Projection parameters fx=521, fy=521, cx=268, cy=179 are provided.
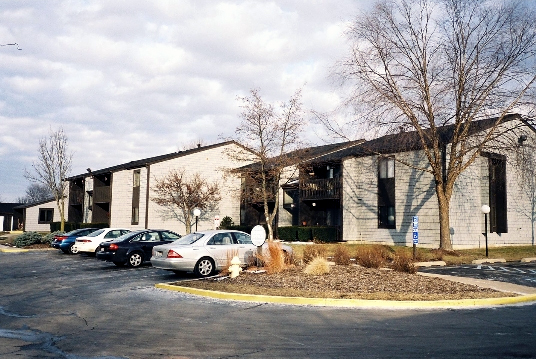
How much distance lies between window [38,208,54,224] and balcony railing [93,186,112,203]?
16.1 metres

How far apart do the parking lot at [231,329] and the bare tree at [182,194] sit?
Answer: 1023 inches

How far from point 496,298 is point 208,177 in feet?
108

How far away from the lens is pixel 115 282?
15656 millimetres

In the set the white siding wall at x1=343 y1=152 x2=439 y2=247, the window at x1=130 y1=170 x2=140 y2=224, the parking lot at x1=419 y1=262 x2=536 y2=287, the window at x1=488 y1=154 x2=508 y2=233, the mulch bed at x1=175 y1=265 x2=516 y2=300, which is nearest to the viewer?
the mulch bed at x1=175 y1=265 x2=516 y2=300

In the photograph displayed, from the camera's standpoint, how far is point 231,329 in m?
8.70

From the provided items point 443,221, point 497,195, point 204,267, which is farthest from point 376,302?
point 497,195

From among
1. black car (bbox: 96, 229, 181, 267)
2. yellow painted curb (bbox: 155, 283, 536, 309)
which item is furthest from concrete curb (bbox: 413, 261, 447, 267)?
black car (bbox: 96, 229, 181, 267)

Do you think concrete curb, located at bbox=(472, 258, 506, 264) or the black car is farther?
concrete curb, located at bbox=(472, 258, 506, 264)

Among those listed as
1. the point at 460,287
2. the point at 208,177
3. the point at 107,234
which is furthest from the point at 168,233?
the point at 208,177

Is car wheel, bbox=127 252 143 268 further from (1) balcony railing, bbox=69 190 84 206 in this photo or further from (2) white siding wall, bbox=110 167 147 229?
(1) balcony railing, bbox=69 190 84 206

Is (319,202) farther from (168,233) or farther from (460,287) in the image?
(460,287)

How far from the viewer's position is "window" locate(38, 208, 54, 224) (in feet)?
196

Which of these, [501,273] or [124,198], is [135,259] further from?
[124,198]

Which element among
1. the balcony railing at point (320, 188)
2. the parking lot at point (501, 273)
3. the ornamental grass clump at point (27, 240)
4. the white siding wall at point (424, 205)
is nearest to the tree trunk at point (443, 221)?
the white siding wall at point (424, 205)
